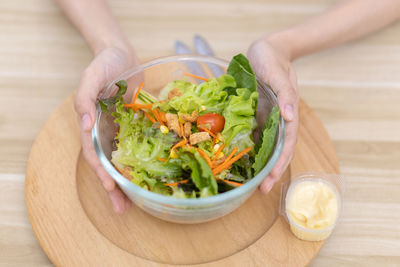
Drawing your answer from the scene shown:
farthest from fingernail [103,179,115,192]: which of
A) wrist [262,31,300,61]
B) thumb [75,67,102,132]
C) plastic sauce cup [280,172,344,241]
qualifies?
wrist [262,31,300,61]

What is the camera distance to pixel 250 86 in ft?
5.77

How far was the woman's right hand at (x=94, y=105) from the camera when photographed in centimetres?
173

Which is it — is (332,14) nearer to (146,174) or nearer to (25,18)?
(146,174)

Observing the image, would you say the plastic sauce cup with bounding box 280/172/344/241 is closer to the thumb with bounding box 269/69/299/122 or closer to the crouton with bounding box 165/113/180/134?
the thumb with bounding box 269/69/299/122

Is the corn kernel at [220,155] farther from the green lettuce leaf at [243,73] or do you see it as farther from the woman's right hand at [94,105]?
the woman's right hand at [94,105]

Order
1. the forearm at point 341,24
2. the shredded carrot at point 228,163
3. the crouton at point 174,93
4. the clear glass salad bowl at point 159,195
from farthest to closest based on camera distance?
the forearm at point 341,24, the crouton at point 174,93, the shredded carrot at point 228,163, the clear glass salad bowl at point 159,195

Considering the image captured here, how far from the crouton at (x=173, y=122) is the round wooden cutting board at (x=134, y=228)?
44 centimetres

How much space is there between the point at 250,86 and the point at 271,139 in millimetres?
279

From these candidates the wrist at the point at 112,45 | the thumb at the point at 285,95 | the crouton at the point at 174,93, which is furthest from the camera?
the wrist at the point at 112,45

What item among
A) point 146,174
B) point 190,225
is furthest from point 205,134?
point 190,225

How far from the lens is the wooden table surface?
6.24ft

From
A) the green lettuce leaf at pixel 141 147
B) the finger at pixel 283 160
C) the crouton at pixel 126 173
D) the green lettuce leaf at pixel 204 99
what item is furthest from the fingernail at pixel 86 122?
the finger at pixel 283 160

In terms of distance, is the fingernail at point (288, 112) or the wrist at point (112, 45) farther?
the wrist at point (112, 45)

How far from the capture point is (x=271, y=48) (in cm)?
216
